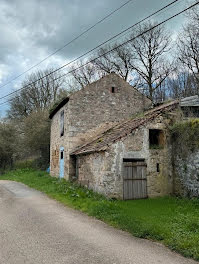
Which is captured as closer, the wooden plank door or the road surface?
the road surface

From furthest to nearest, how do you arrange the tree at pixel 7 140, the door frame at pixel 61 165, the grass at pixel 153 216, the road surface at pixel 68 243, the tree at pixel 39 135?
1. the tree at pixel 7 140
2. the tree at pixel 39 135
3. the door frame at pixel 61 165
4. the grass at pixel 153 216
5. the road surface at pixel 68 243

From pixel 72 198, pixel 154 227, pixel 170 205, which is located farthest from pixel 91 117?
pixel 154 227

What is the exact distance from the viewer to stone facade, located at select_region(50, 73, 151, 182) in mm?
15859

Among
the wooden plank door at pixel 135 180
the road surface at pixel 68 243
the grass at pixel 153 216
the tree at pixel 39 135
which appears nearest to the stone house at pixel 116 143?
the wooden plank door at pixel 135 180

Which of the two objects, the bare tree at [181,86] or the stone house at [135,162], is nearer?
the stone house at [135,162]

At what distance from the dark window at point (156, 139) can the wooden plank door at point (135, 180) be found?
4.22ft

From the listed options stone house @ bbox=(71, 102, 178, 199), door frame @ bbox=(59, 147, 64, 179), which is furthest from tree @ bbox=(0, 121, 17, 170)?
stone house @ bbox=(71, 102, 178, 199)

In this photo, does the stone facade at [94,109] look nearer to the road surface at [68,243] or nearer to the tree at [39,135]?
the road surface at [68,243]

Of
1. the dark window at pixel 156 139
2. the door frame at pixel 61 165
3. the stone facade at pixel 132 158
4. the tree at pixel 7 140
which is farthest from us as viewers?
the tree at pixel 7 140

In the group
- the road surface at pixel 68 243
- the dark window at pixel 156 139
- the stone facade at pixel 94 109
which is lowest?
Answer: the road surface at pixel 68 243

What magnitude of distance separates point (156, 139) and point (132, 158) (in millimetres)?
2250

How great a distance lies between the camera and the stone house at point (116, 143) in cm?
1118

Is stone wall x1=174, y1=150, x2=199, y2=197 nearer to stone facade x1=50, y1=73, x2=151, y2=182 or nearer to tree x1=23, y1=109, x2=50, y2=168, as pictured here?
stone facade x1=50, y1=73, x2=151, y2=182

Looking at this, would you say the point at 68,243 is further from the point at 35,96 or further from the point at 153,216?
the point at 35,96
